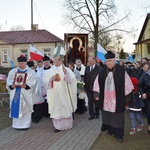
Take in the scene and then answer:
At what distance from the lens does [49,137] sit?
6.78 metres

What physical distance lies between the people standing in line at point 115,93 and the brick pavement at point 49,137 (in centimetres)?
64

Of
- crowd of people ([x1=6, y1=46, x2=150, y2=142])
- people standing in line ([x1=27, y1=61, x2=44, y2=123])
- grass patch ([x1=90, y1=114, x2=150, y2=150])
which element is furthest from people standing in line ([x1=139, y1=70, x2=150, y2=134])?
people standing in line ([x1=27, y1=61, x2=44, y2=123])

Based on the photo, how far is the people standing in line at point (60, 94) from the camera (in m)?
7.41

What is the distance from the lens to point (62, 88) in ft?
24.7

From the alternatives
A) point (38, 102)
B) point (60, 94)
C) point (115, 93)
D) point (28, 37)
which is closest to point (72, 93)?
point (60, 94)

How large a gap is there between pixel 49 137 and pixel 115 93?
75.1 inches

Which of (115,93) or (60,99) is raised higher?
(115,93)

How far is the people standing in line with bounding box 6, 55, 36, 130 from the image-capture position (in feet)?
25.1

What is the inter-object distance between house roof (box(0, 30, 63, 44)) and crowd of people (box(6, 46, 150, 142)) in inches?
1218

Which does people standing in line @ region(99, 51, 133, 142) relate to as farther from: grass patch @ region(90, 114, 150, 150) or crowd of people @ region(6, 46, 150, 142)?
grass patch @ region(90, 114, 150, 150)

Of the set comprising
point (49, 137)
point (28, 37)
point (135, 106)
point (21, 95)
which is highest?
point (28, 37)

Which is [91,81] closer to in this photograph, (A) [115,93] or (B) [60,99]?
(B) [60,99]

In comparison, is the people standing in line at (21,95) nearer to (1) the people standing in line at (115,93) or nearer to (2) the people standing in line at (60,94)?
(2) the people standing in line at (60,94)

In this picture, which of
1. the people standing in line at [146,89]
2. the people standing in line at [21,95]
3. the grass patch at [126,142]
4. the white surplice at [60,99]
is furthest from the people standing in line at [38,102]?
the people standing in line at [146,89]
